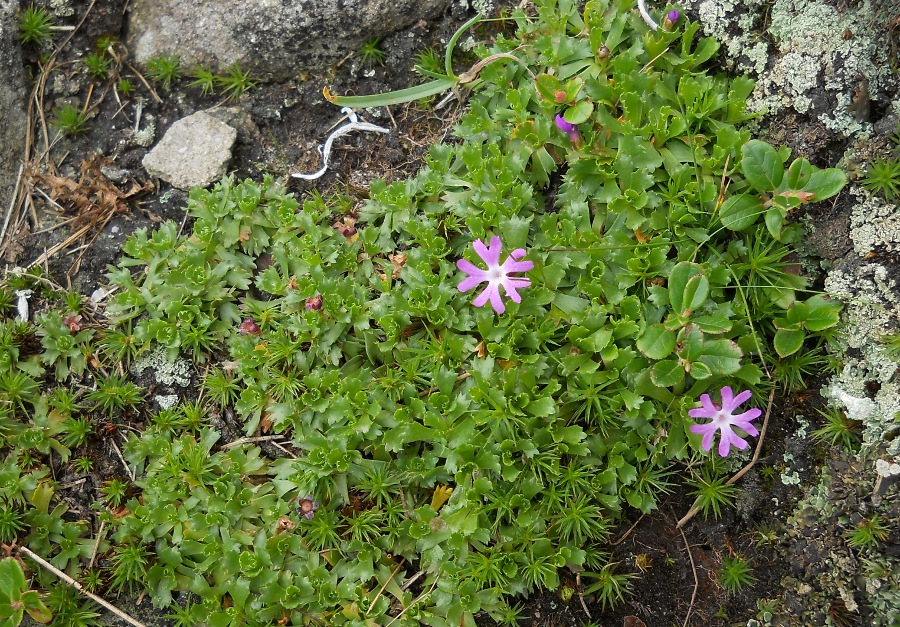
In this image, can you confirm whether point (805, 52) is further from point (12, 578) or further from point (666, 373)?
point (12, 578)

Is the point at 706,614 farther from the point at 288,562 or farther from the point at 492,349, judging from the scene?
the point at 288,562

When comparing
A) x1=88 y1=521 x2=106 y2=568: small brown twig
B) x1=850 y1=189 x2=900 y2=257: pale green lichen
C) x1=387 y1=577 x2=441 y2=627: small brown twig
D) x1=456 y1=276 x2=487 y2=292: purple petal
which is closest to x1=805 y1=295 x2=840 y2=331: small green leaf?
x1=850 y1=189 x2=900 y2=257: pale green lichen

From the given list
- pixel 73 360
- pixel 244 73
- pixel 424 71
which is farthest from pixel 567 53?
pixel 73 360

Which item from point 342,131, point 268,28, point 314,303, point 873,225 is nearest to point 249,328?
point 314,303

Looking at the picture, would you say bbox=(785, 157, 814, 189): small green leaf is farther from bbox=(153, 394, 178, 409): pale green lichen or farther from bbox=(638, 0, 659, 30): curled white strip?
bbox=(153, 394, 178, 409): pale green lichen

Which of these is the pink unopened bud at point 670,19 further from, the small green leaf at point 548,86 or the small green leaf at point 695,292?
the small green leaf at point 695,292

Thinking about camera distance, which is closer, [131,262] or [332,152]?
[131,262]
